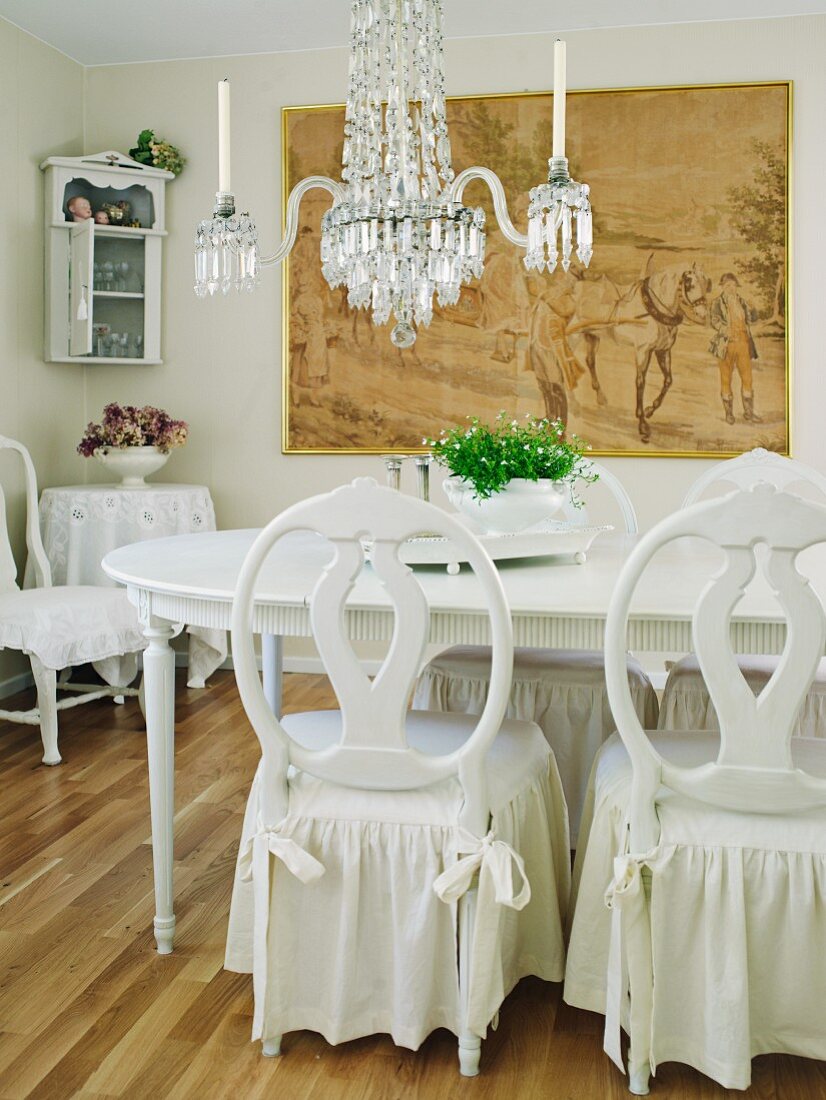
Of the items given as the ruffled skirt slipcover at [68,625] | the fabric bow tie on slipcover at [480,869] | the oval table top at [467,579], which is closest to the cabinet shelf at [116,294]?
the ruffled skirt slipcover at [68,625]

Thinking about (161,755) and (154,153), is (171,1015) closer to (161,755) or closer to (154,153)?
(161,755)

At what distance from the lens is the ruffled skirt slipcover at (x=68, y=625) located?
3244mm

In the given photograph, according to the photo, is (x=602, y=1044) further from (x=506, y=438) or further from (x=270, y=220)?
(x=270, y=220)

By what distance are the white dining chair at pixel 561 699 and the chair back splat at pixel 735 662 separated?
2.74 feet

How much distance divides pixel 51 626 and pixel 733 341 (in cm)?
271

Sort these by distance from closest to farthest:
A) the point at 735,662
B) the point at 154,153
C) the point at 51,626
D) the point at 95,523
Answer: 1. the point at 735,662
2. the point at 51,626
3. the point at 95,523
4. the point at 154,153

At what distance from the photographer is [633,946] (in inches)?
64.6

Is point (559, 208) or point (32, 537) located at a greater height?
point (559, 208)

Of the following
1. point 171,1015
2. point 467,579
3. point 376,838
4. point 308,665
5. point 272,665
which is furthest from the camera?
point 308,665

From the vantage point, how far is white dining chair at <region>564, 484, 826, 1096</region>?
5.02 feet

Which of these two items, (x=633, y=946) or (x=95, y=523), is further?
(x=95, y=523)

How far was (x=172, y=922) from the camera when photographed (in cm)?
210

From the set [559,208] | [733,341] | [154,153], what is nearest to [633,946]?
[559,208]

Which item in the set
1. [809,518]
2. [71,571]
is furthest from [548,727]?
[71,571]
